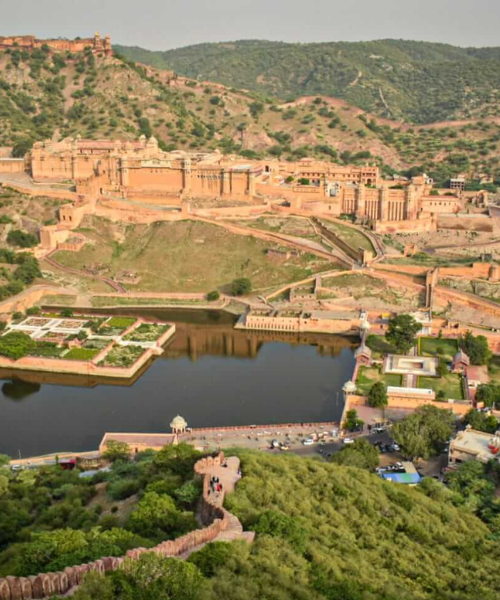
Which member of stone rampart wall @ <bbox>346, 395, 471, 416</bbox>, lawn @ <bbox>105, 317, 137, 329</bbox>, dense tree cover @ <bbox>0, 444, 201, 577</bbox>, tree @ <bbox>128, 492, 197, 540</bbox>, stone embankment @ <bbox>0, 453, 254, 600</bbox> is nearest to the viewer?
stone embankment @ <bbox>0, 453, 254, 600</bbox>

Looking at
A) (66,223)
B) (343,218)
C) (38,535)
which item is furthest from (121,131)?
(38,535)

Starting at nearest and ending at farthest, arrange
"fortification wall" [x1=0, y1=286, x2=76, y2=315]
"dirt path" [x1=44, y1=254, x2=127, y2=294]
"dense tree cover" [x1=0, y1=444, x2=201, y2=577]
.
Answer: "dense tree cover" [x1=0, y1=444, x2=201, y2=577]
"fortification wall" [x1=0, y1=286, x2=76, y2=315]
"dirt path" [x1=44, y1=254, x2=127, y2=294]

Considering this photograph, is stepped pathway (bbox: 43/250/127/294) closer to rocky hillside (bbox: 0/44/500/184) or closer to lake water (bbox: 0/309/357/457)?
lake water (bbox: 0/309/357/457)

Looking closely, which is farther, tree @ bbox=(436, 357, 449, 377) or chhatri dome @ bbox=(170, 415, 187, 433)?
tree @ bbox=(436, 357, 449, 377)

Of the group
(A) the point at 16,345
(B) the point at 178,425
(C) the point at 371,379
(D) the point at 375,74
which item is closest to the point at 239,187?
(A) the point at 16,345

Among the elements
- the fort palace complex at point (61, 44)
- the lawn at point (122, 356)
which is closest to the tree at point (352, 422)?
the lawn at point (122, 356)

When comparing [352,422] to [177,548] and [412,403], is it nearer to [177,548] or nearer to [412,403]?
[412,403]

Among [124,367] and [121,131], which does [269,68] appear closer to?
[121,131]

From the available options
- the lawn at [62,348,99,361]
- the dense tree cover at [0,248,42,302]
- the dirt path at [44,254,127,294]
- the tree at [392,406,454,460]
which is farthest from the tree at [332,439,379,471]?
the dense tree cover at [0,248,42,302]
